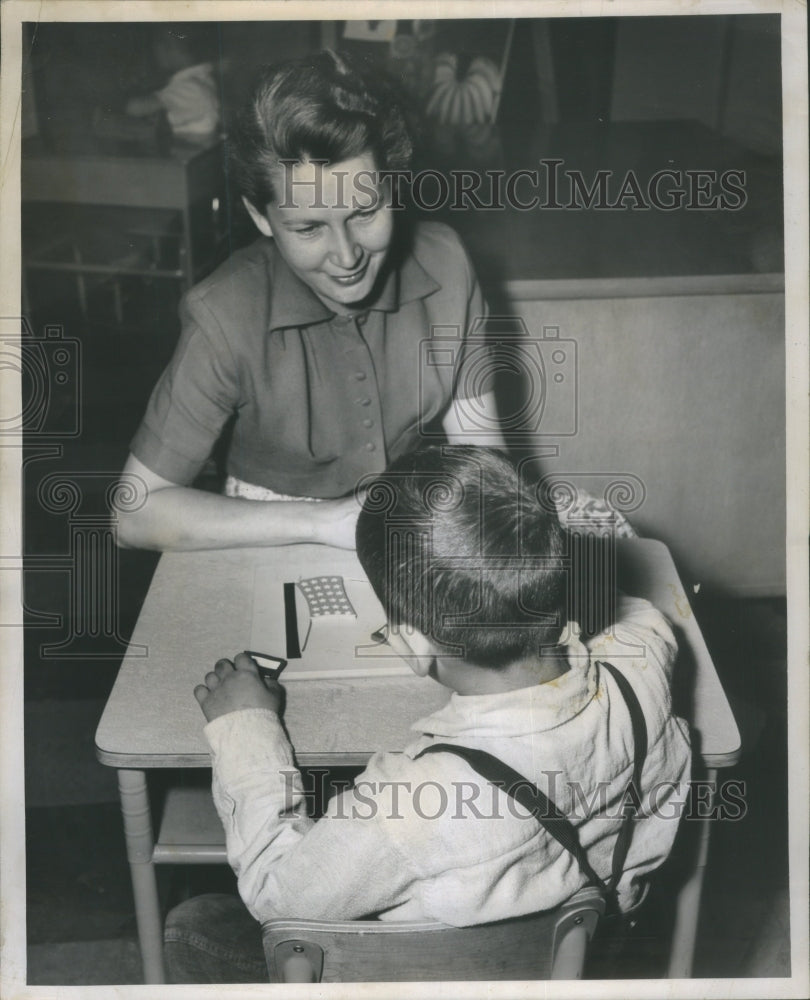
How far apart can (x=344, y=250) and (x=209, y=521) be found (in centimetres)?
40

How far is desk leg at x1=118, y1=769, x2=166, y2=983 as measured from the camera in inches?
40.4

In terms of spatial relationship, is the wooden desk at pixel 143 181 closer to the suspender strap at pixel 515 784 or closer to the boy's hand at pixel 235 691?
the boy's hand at pixel 235 691

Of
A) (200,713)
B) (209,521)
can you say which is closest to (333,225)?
(209,521)

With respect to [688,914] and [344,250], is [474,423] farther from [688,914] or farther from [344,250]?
[688,914]

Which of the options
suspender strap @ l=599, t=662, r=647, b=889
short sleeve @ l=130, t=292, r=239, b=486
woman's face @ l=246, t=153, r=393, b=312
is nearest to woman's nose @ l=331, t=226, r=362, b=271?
woman's face @ l=246, t=153, r=393, b=312

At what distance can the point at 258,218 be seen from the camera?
125 cm

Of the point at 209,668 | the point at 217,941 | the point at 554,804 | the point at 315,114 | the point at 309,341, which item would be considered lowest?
the point at 217,941

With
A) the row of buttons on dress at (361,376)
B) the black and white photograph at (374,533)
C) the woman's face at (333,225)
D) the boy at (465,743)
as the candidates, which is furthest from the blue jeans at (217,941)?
the woman's face at (333,225)

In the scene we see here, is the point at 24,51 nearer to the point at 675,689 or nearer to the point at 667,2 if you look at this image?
the point at 667,2

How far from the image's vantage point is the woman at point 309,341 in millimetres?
1156

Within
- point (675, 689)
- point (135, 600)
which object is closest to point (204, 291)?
point (135, 600)

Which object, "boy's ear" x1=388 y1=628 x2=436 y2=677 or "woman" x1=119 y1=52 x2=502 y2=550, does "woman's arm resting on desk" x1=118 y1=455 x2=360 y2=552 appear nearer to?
"woman" x1=119 y1=52 x2=502 y2=550

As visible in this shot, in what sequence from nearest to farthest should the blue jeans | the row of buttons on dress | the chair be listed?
the chair → the blue jeans → the row of buttons on dress

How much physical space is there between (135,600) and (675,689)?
662 millimetres
